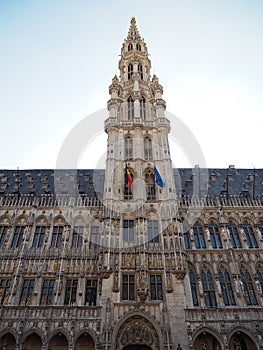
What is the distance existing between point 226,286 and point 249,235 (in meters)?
6.21

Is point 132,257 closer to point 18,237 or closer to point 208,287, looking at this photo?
point 208,287

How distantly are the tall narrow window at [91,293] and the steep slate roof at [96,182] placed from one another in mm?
9413

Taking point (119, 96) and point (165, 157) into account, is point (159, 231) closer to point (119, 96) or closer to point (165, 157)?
point (165, 157)

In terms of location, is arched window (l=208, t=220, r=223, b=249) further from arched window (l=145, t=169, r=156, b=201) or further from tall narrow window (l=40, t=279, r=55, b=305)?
tall narrow window (l=40, t=279, r=55, b=305)

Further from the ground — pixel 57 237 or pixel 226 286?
pixel 57 237

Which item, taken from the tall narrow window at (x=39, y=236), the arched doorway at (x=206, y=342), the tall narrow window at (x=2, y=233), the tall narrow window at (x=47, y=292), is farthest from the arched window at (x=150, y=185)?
the tall narrow window at (x=2, y=233)

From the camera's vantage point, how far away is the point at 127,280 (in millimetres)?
22453

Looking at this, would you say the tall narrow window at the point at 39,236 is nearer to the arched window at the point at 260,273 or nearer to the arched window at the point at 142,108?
the arched window at the point at 142,108

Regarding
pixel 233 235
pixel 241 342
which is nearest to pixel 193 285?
pixel 241 342

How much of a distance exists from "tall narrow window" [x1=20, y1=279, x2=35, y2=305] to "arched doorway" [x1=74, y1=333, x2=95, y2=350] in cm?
538

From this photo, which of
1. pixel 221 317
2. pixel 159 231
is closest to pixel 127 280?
pixel 159 231

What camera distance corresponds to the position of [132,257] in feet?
76.4

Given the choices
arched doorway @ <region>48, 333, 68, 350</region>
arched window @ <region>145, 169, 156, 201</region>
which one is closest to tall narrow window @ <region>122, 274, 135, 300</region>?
arched doorway @ <region>48, 333, 68, 350</region>

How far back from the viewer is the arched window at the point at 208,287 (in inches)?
903
